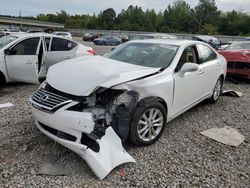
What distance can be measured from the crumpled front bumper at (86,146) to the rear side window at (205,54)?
8.81 feet

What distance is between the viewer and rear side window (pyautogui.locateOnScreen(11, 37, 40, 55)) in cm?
596

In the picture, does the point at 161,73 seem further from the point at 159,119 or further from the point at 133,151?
the point at 133,151

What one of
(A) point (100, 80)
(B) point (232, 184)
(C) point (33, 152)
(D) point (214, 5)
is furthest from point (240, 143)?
(D) point (214, 5)

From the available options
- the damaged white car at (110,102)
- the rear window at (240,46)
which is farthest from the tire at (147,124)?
the rear window at (240,46)

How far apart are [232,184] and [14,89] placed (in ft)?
18.0

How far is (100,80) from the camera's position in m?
2.97

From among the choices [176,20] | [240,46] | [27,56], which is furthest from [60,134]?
[176,20]

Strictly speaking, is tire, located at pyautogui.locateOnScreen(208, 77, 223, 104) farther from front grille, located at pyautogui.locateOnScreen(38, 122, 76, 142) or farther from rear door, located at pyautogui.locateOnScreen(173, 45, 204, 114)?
front grille, located at pyautogui.locateOnScreen(38, 122, 76, 142)

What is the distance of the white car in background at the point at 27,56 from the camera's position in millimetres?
5793

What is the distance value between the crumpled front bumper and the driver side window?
5.44ft

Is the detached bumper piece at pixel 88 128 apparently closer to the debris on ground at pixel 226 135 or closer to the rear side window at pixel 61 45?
the debris on ground at pixel 226 135

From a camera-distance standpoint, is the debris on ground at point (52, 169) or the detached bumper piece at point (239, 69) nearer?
the debris on ground at point (52, 169)

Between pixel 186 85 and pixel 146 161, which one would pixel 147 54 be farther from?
pixel 146 161

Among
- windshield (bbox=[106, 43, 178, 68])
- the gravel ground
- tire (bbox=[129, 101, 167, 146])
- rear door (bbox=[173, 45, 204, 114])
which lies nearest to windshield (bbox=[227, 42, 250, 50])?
rear door (bbox=[173, 45, 204, 114])
